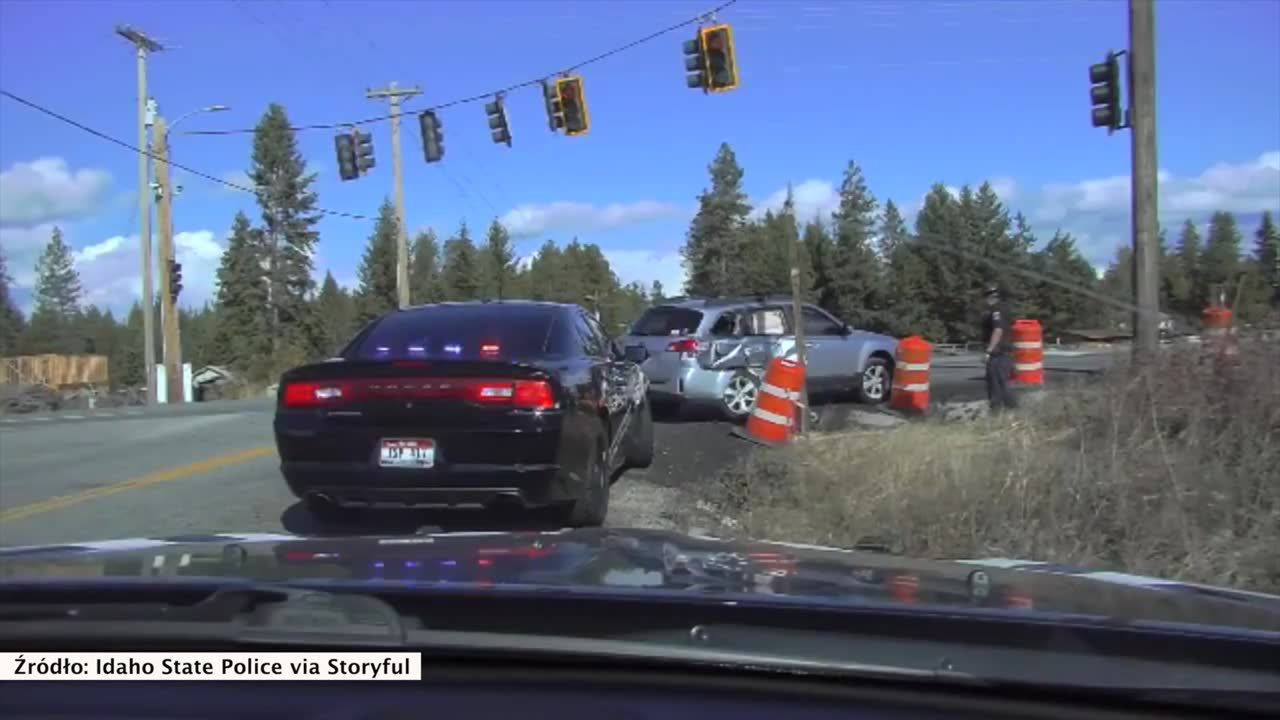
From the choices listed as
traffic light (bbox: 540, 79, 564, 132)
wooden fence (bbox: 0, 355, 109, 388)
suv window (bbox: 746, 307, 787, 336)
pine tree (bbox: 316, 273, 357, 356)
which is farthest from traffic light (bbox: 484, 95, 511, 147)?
pine tree (bbox: 316, 273, 357, 356)

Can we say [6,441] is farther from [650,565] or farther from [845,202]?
[845,202]

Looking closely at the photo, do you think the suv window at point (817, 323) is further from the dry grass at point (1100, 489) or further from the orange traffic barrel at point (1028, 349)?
the dry grass at point (1100, 489)

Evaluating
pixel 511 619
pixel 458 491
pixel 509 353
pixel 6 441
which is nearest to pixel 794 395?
pixel 509 353

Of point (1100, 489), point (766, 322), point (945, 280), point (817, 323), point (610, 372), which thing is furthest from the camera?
point (945, 280)

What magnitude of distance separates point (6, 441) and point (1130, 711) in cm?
1622

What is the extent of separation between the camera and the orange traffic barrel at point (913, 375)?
13969 mm

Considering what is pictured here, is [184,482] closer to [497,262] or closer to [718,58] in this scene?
[718,58]

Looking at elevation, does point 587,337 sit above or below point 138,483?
above

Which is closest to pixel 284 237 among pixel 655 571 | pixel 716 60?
pixel 716 60

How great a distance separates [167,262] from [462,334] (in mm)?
29568

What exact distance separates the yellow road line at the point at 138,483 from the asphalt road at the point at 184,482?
0.01 meters

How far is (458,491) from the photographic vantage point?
6199mm

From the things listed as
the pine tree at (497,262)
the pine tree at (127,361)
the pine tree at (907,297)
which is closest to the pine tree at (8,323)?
the pine tree at (127,361)

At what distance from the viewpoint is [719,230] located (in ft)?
294
